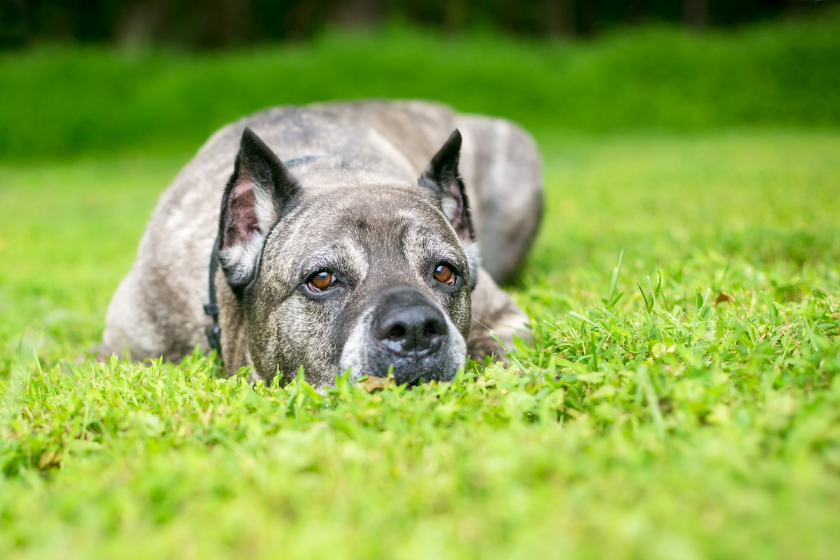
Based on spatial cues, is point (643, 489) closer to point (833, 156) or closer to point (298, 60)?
point (833, 156)

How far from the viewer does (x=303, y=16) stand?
1194 inches

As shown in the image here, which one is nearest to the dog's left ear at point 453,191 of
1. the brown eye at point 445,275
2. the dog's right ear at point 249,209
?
the brown eye at point 445,275

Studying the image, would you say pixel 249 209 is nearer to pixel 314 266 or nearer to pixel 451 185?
pixel 314 266

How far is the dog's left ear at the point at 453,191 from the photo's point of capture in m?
3.41

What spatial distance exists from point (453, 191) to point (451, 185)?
40 millimetres

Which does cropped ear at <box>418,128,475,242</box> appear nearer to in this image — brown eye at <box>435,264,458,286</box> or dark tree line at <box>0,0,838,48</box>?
brown eye at <box>435,264,458,286</box>

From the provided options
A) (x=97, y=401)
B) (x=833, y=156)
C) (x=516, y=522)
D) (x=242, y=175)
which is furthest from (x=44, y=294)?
(x=833, y=156)

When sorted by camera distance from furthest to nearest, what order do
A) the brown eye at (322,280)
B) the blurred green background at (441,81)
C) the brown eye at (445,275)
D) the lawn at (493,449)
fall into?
1. the blurred green background at (441,81)
2. the brown eye at (445,275)
3. the brown eye at (322,280)
4. the lawn at (493,449)

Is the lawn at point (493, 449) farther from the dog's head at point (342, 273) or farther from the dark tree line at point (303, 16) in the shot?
the dark tree line at point (303, 16)

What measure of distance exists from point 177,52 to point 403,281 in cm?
2186

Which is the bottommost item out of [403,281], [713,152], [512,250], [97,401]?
[713,152]

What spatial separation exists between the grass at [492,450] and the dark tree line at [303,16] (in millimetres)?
22389

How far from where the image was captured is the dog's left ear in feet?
11.2

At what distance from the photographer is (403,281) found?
280 centimetres
